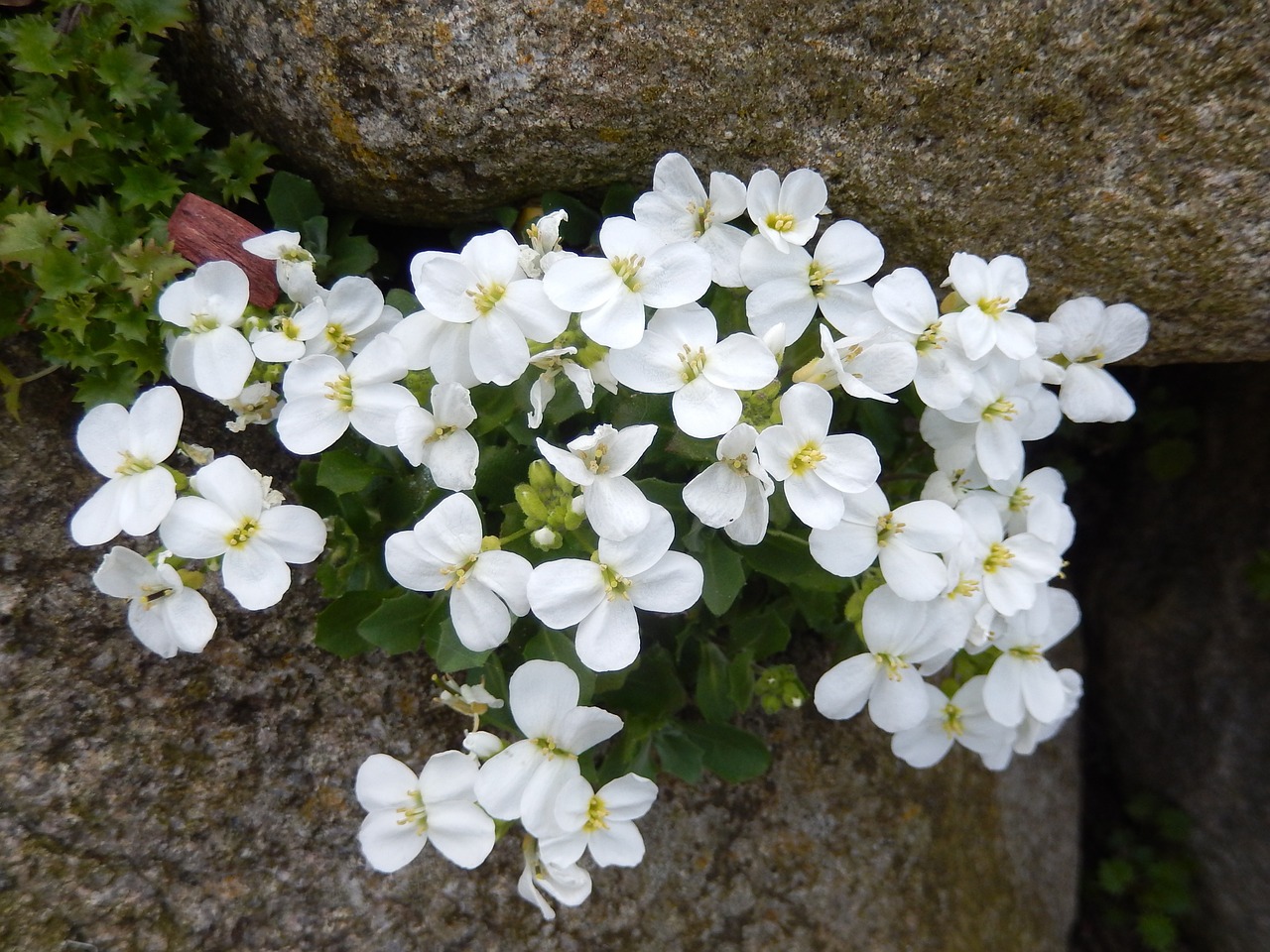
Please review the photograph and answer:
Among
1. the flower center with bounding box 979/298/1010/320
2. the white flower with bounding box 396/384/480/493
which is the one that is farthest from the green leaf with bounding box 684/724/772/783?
the flower center with bounding box 979/298/1010/320

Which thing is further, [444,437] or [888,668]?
[888,668]

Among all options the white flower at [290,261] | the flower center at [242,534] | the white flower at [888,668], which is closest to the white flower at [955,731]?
the white flower at [888,668]

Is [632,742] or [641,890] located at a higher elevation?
[632,742]

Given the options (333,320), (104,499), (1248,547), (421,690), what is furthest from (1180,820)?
(104,499)

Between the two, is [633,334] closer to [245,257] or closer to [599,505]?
[599,505]

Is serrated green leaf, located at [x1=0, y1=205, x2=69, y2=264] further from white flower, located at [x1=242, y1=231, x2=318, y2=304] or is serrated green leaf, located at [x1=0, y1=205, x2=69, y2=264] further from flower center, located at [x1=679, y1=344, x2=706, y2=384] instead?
flower center, located at [x1=679, y1=344, x2=706, y2=384]

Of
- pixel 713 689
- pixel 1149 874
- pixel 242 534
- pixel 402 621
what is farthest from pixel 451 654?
pixel 1149 874

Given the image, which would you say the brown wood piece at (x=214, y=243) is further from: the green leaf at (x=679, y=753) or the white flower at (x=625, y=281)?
the green leaf at (x=679, y=753)

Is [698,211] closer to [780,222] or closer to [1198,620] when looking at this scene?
[780,222]
